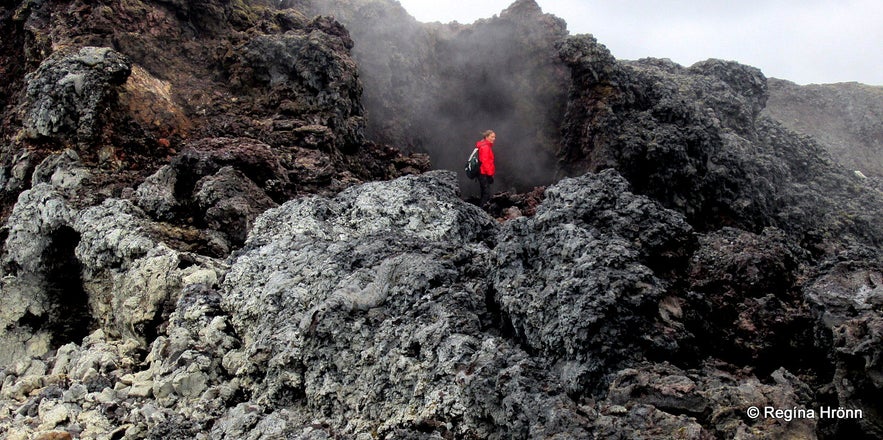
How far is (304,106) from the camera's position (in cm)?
1698

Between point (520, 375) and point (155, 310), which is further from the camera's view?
point (155, 310)

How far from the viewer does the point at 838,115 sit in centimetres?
2905

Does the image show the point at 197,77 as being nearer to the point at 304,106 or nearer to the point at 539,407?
the point at 304,106

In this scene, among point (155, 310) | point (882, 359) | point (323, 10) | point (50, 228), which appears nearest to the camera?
point (882, 359)

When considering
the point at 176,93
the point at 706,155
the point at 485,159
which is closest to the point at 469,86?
the point at 485,159

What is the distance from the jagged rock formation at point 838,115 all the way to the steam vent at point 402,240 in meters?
7.24

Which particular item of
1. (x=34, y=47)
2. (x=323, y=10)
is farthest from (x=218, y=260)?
(x=323, y=10)

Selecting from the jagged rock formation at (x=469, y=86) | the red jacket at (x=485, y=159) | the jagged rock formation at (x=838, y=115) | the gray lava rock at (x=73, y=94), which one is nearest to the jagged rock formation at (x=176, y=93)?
the gray lava rock at (x=73, y=94)

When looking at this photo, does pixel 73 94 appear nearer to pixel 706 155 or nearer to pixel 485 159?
pixel 485 159

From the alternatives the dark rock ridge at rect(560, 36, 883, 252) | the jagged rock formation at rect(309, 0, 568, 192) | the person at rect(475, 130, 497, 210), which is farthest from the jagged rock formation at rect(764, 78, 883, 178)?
the person at rect(475, 130, 497, 210)

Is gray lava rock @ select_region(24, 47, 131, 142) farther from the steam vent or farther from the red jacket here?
the red jacket

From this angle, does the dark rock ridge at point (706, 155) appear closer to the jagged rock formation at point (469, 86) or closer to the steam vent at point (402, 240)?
the steam vent at point (402, 240)

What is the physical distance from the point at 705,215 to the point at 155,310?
456 inches

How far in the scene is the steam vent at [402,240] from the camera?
7246 millimetres
